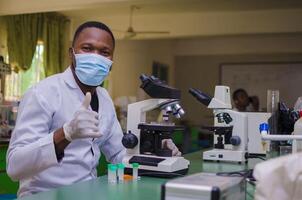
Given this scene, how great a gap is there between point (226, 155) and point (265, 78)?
629 cm

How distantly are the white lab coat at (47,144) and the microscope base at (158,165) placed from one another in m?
0.20

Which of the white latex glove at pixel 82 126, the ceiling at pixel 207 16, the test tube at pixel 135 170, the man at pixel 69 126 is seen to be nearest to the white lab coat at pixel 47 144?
the man at pixel 69 126

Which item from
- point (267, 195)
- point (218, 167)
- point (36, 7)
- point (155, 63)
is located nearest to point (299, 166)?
point (267, 195)

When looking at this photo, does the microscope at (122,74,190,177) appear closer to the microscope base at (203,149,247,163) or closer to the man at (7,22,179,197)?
the man at (7,22,179,197)

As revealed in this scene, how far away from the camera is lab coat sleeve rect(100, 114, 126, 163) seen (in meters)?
1.96

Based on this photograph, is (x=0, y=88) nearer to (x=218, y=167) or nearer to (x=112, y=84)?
(x=112, y=84)

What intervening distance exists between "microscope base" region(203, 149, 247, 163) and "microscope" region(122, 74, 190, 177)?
0.50 m

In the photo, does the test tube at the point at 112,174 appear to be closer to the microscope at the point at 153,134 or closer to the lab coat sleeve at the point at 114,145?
the microscope at the point at 153,134

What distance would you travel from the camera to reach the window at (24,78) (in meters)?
5.32

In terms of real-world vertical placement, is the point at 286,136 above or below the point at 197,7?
below

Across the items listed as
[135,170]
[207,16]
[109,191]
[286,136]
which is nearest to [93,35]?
[135,170]

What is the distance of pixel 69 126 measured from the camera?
1383 mm

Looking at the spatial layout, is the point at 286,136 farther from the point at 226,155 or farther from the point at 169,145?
the point at 226,155

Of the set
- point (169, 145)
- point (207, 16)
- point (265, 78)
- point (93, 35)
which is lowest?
point (169, 145)
